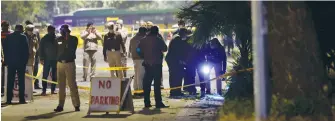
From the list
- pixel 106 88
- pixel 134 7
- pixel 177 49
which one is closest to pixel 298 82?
pixel 106 88

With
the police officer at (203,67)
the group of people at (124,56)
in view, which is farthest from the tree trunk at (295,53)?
the police officer at (203,67)

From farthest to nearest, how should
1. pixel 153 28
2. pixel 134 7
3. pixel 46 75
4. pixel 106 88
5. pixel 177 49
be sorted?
pixel 134 7, pixel 46 75, pixel 177 49, pixel 153 28, pixel 106 88

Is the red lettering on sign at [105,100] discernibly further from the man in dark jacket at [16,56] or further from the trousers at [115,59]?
the trousers at [115,59]

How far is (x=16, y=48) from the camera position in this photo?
14039 mm

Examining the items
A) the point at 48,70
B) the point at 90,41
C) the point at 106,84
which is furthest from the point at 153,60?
the point at 90,41

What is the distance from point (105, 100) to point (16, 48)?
2687 mm

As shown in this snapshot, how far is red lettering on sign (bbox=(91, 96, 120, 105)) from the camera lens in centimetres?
1229

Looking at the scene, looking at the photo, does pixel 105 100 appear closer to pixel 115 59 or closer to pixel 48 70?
pixel 115 59

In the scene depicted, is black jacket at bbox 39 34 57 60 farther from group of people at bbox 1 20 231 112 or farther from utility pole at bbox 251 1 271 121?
utility pole at bbox 251 1 271 121

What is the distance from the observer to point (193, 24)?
13039 millimetres

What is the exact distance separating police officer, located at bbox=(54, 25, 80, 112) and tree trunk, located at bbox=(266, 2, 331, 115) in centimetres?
395

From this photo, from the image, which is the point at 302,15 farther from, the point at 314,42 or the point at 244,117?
the point at 244,117

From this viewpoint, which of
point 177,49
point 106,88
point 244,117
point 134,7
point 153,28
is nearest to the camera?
point 244,117

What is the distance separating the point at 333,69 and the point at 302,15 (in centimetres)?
Result: 288
